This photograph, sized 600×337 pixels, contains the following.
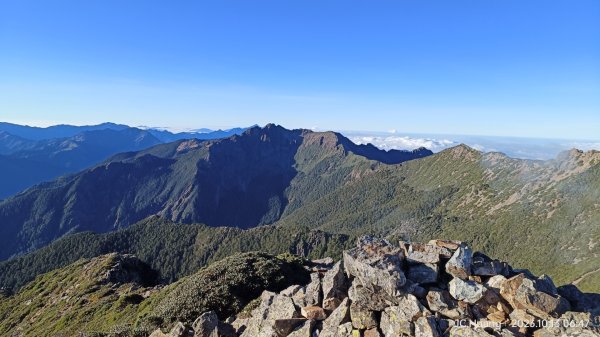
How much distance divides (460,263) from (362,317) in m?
9.10

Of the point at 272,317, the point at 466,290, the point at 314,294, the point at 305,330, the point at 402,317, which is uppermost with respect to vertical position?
the point at 466,290

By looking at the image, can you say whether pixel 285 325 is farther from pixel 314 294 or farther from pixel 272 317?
pixel 314 294

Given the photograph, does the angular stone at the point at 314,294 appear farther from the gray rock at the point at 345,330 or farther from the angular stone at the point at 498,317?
the angular stone at the point at 498,317

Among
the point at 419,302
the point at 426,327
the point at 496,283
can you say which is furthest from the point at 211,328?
the point at 496,283

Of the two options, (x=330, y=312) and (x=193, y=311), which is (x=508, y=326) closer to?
(x=330, y=312)

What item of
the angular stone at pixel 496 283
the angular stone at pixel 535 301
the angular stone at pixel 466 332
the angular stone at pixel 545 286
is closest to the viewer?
the angular stone at pixel 466 332

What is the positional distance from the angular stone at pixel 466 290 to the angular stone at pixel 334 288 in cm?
775

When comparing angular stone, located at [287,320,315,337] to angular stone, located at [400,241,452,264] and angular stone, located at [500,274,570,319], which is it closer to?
angular stone, located at [400,241,452,264]

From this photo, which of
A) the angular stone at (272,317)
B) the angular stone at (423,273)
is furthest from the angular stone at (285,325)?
the angular stone at (423,273)

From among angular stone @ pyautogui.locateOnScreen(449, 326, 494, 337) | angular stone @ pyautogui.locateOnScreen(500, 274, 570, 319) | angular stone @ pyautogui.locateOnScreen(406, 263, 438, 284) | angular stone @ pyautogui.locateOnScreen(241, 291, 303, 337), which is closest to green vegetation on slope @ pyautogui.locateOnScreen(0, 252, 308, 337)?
angular stone @ pyautogui.locateOnScreen(241, 291, 303, 337)

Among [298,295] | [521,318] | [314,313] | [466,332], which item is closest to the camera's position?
[466,332]

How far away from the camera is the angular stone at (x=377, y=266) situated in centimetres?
2539

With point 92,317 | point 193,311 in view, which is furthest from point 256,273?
point 92,317

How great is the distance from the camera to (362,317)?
23719 millimetres
